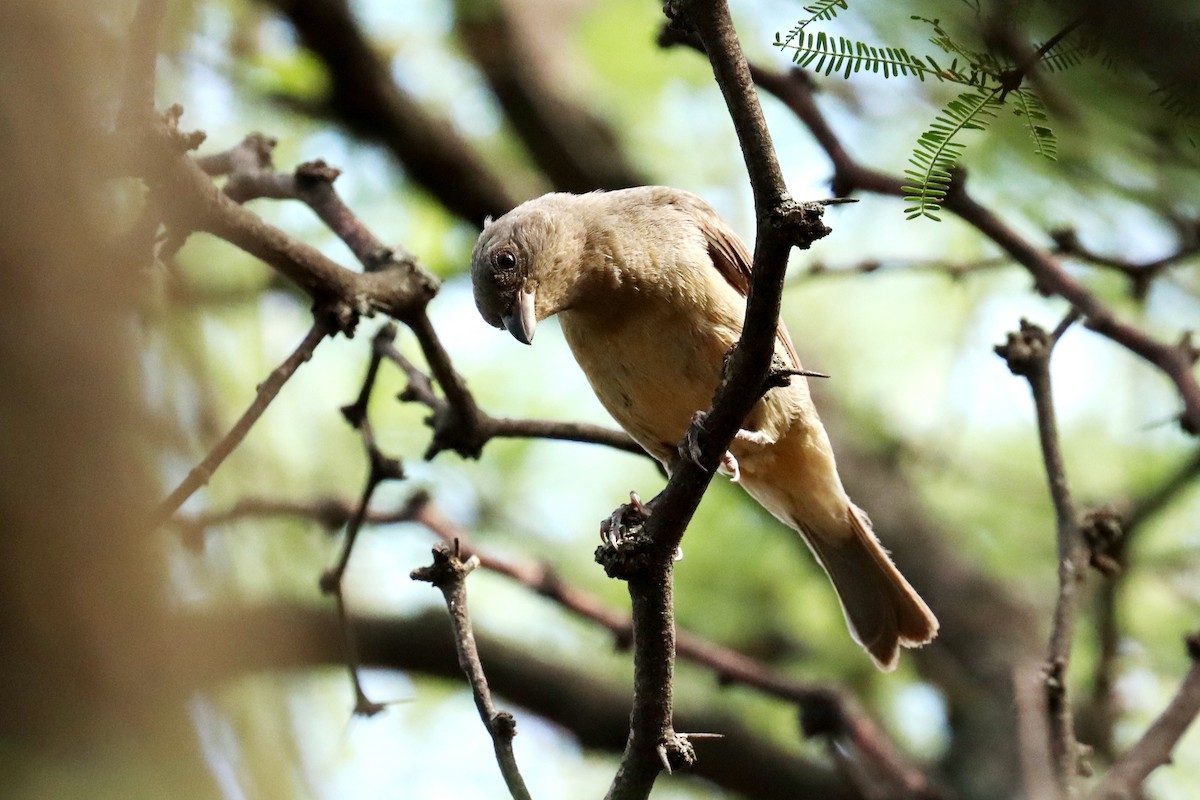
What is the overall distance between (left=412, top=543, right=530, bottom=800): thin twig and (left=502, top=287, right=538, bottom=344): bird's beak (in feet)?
4.55

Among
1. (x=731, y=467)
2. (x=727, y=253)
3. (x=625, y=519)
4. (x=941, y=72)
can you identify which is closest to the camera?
(x=941, y=72)

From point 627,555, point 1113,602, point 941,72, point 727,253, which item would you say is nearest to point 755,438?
point 727,253

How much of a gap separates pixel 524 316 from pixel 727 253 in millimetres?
791

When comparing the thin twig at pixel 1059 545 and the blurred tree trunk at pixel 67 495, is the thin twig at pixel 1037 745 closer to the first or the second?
the thin twig at pixel 1059 545

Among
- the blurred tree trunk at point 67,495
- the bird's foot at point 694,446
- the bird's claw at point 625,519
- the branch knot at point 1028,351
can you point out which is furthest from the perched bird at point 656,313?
the blurred tree trunk at point 67,495

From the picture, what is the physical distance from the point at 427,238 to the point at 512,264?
3.09 m

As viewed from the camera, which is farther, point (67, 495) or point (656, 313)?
point (656, 313)

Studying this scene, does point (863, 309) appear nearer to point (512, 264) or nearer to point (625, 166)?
point (625, 166)

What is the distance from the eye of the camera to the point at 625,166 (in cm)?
710

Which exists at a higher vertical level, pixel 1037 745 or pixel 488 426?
pixel 488 426

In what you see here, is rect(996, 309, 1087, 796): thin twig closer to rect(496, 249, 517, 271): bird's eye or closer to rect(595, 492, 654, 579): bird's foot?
rect(595, 492, 654, 579): bird's foot

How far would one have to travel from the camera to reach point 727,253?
174 inches

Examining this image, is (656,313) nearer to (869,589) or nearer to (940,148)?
(869,589)

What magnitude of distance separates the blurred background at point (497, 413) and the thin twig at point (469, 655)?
11.9 inches
